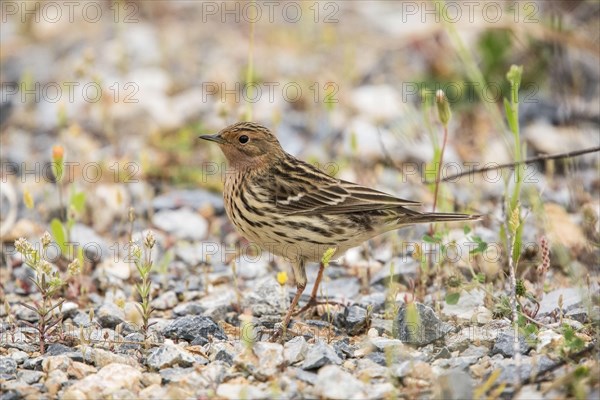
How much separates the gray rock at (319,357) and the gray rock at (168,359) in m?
0.64

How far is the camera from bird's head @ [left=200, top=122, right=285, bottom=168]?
6.88m

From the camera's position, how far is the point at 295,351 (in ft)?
16.7

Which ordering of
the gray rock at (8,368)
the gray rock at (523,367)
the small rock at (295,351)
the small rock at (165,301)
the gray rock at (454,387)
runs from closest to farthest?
the gray rock at (454,387) → the gray rock at (523,367) → the gray rock at (8,368) → the small rock at (295,351) → the small rock at (165,301)

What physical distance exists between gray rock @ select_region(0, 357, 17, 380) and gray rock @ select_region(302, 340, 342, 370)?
153 cm

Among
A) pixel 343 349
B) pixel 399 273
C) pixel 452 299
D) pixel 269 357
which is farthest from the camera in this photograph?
pixel 399 273

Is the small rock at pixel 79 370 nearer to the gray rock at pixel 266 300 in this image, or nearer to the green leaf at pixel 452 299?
the gray rock at pixel 266 300

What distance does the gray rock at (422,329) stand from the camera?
17.7 ft

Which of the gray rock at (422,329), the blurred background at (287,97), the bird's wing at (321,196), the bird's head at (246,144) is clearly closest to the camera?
the gray rock at (422,329)

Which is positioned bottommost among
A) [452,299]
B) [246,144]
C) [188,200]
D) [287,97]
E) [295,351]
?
[295,351]

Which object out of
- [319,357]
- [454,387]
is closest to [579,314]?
[454,387]

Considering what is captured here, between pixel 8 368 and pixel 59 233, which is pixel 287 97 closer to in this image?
pixel 59 233

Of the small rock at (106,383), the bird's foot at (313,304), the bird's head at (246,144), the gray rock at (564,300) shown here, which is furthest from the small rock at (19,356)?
the gray rock at (564,300)

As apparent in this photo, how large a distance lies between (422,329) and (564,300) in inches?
44.7

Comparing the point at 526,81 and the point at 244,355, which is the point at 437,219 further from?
the point at 526,81
